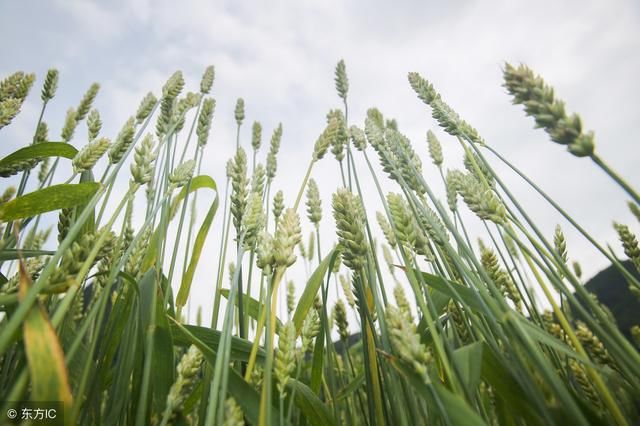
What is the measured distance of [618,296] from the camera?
6.59 meters

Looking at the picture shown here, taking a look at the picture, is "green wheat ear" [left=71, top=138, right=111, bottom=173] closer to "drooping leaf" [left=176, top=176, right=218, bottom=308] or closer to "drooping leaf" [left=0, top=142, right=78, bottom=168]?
"drooping leaf" [left=0, top=142, right=78, bottom=168]

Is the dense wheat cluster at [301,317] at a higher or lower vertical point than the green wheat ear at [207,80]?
lower

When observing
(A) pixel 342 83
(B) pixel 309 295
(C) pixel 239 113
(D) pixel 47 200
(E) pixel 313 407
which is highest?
(C) pixel 239 113

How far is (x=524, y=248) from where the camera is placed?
88 cm

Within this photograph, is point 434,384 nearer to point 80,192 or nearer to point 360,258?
point 360,258

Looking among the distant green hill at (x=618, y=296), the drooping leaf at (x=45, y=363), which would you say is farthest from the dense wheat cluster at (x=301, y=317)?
the distant green hill at (x=618, y=296)

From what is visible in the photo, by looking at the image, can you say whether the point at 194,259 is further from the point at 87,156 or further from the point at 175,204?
the point at 87,156

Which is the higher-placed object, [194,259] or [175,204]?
[175,204]

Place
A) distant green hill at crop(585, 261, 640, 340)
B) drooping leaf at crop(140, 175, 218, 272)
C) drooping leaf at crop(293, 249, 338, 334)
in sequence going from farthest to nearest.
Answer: distant green hill at crop(585, 261, 640, 340) → drooping leaf at crop(140, 175, 218, 272) → drooping leaf at crop(293, 249, 338, 334)

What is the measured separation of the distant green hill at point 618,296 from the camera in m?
5.50

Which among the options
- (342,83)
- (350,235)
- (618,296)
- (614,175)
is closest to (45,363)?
(350,235)

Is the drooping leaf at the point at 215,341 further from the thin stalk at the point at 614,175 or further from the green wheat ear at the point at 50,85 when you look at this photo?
the green wheat ear at the point at 50,85

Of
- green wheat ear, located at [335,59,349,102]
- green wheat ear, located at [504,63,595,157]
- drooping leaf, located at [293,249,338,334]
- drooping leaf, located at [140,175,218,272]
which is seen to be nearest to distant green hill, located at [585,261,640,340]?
green wheat ear, located at [335,59,349,102]

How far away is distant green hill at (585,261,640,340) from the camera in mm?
5496
